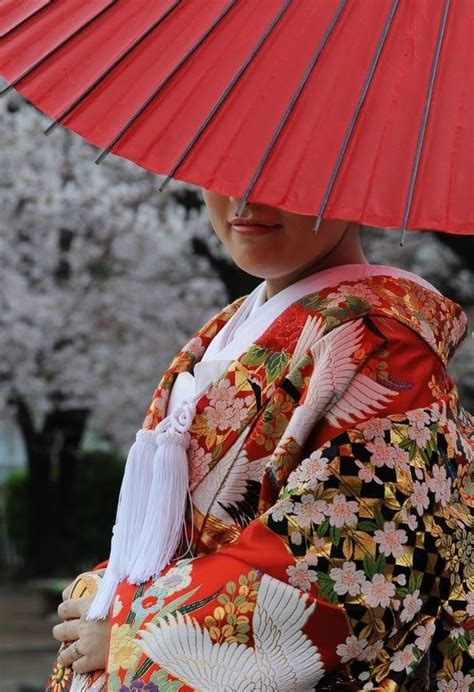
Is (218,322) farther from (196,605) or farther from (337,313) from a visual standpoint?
(196,605)

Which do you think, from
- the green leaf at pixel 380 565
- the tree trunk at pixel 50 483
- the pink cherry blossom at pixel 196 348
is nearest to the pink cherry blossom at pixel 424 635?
the green leaf at pixel 380 565

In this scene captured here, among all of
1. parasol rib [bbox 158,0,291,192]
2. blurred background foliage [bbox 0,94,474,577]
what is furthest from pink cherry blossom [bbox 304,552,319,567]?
blurred background foliage [bbox 0,94,474,577]

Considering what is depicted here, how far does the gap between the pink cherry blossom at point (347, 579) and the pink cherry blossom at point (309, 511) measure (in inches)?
2.8

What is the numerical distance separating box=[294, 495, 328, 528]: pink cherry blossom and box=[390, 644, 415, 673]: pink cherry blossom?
217mm

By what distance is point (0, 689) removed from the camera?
8.42 metres

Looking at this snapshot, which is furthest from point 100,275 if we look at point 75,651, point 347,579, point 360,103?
point 347,579

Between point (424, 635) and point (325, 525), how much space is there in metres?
0.22

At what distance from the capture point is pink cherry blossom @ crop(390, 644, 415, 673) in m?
1.61

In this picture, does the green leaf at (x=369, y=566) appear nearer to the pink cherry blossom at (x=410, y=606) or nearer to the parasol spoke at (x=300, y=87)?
the pink cherry blossom at (x=410, y=606)

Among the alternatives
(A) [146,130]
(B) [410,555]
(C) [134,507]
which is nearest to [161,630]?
(C) [134,507]

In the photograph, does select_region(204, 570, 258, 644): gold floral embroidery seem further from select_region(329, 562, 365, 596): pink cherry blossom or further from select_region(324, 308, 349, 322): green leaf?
select_region(324, 308, 349, 322): green leaf

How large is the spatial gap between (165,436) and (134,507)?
0.12m

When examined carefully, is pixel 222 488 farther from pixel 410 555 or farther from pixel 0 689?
pixel 0 689

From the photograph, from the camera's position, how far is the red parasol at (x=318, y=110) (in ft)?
5.40
